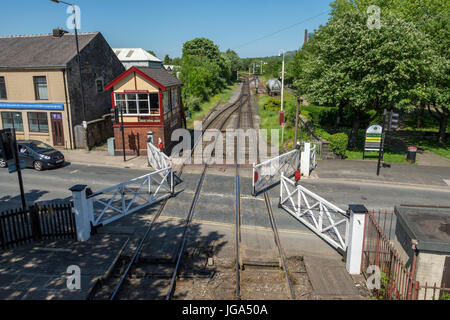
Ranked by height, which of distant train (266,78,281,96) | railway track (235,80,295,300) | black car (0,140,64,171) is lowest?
railway track (235,80,295,300)

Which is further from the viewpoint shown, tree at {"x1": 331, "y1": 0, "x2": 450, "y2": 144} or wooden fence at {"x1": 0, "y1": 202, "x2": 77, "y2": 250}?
tree at {"x1": 331, "y1": 0, "x2": 450, "y2": 144}

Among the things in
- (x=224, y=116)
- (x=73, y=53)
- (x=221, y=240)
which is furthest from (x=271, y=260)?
(x=224, y=116)

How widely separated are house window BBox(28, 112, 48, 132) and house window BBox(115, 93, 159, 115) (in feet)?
23.0

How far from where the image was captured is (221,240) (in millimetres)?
11266

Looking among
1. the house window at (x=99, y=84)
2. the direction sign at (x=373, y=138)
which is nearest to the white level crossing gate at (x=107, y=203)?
the direction sign at (x=373, y=138)

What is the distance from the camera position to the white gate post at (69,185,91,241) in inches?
415

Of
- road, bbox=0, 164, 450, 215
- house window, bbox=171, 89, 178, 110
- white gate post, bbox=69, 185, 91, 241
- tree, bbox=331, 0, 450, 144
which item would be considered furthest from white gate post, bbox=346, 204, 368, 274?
house window, bbox=171, 89, 178, 110

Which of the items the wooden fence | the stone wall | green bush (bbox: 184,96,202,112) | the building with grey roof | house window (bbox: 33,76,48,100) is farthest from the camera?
green bush (bbox: 184,96,202,112)

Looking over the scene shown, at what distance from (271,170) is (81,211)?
32.9 ft

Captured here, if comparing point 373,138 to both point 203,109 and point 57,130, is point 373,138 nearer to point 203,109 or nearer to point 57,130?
point 57,130

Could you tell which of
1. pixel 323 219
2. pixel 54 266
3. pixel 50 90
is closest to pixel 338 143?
pixel 323 219

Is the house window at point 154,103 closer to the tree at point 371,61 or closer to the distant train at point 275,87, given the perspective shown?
the tree at point 371,61

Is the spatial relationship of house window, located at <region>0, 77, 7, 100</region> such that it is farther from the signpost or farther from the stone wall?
the signpost

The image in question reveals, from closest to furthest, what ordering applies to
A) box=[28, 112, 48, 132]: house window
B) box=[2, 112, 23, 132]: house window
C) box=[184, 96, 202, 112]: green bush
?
box=[28, 112, 48, 132]: house window, box=[2, 112, 23, 132]: house window, box=[184, 96, 202, 112]: green bush
